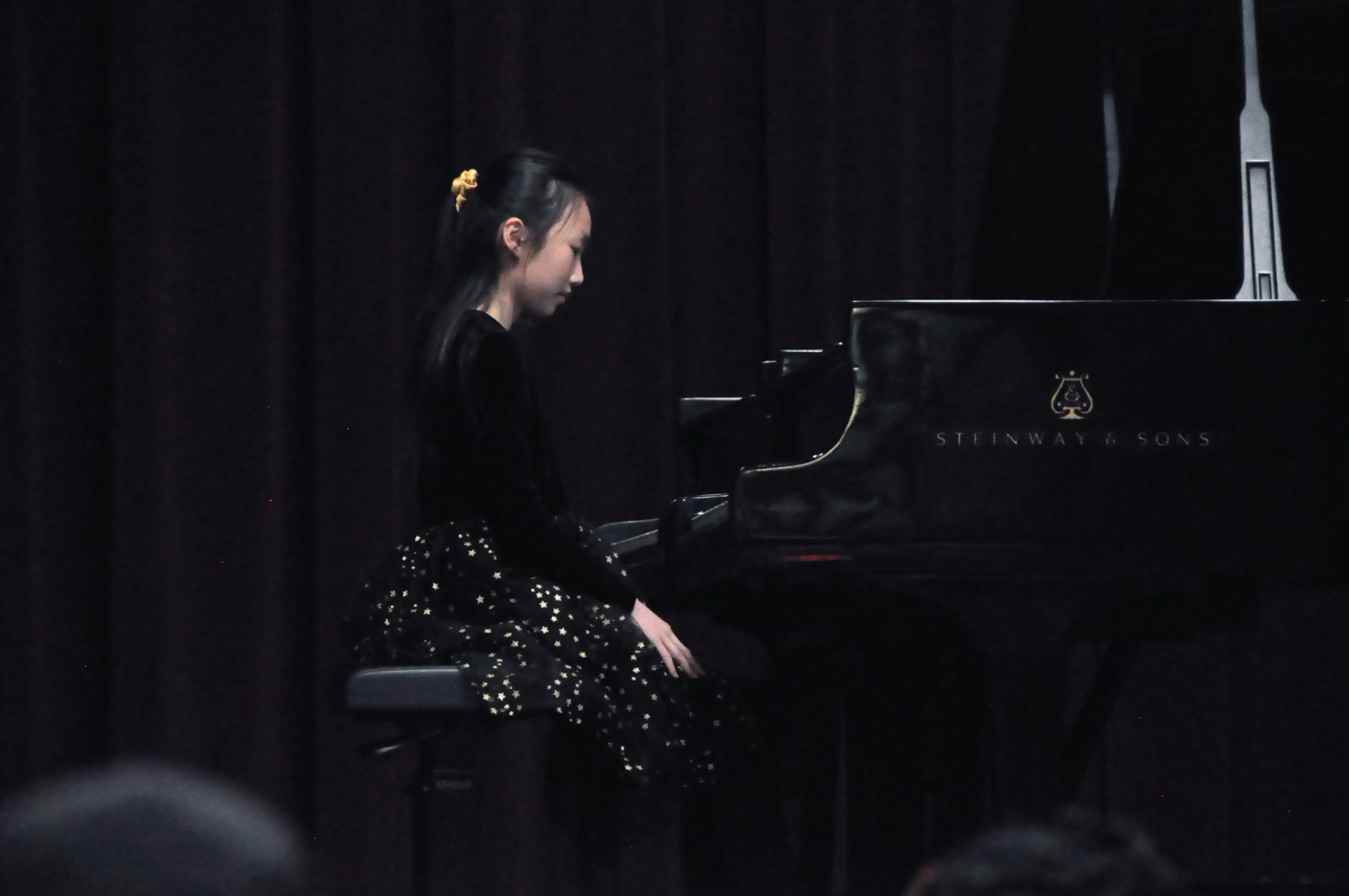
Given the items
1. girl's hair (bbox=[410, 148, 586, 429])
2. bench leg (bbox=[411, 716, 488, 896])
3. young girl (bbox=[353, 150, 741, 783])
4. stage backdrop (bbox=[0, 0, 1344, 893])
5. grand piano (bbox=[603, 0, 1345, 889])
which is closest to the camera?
grand piano (bbox=[603, 0, 1345, 889])

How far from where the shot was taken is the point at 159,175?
8.32ft

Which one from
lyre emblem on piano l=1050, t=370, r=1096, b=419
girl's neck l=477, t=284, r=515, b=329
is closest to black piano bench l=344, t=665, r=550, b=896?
girl's neck l=477, t=284, r=515, b=329

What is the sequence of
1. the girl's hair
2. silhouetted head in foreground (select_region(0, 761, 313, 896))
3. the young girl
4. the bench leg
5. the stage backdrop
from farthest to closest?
the stage backdrop, the girl's hair, the young girl, the bench leg, silhouetted head in foreground (select_region(0, 761, 313, 896))

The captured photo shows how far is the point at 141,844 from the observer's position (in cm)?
36

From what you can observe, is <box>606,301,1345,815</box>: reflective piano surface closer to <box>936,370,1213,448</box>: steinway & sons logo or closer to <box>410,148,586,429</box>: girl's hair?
<box>936,370,1213,448</box>: steinway & sons logo

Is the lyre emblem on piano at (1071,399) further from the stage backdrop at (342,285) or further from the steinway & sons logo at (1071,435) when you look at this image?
the stage backdrop at (342,285)

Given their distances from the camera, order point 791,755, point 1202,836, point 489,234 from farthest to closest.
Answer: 1. point 1202,836
2. point 791,755
3. point 489,234

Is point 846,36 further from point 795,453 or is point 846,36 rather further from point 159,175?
point 159,175

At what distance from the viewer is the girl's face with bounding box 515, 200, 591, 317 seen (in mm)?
1743

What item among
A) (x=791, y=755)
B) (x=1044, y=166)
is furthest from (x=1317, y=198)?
(x=791, y=755)

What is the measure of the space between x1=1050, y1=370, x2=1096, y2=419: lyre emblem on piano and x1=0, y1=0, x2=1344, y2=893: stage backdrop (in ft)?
3.76

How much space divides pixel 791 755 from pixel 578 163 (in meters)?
1.18

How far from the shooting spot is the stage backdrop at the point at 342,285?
248cm

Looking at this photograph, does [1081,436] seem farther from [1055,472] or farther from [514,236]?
[514,236]
